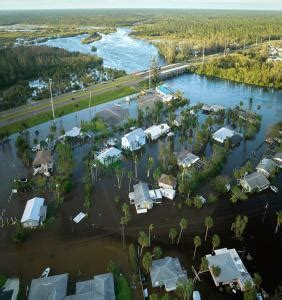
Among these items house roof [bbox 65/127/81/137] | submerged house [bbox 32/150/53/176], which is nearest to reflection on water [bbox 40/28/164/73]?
house roof [bbox 65/127/81/137]

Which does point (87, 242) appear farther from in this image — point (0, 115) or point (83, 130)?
point (0, 115)

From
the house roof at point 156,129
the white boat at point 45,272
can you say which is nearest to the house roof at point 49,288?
the white boat at point 45,272

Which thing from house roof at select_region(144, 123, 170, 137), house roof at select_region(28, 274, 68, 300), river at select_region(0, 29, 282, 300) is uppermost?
house roof at select_region(144, 123, 170, 137)

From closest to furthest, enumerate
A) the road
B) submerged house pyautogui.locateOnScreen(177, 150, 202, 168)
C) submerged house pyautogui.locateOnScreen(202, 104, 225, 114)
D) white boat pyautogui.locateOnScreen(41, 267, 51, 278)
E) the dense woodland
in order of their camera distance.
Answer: white boat pyautogui.locateOnScreen(41, 267, 51, 278) → submerged house pyautogui.locateOnScreen(177, 150, 202, 168) → the road → submerged house pyautogui.locateOnScreen(202, 104, 225, 114) → the dense woodland

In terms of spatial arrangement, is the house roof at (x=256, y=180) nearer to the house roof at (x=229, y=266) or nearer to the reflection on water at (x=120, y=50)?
the house roof at (x=229, y=266)

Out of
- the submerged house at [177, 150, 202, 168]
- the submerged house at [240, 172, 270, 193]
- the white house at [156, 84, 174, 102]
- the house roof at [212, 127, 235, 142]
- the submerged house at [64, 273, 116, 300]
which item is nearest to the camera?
the submerged house at [64, 273, 116, 300]

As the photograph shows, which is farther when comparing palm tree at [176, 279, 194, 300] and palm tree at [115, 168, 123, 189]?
palm tree at [115, 168, 123, 189]

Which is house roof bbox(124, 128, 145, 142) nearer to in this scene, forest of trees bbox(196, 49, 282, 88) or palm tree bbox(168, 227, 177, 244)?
palm tree bbox(168, 227, 177, 244)

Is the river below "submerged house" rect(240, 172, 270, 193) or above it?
below

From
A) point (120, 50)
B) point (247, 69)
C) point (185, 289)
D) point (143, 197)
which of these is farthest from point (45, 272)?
point (120, 50)
